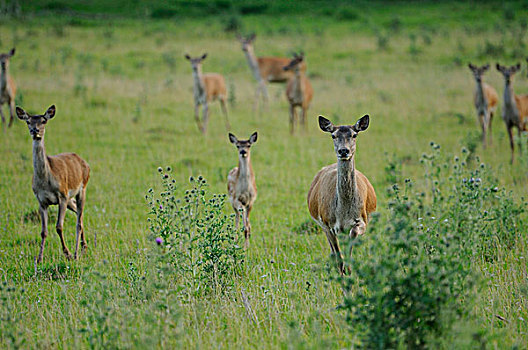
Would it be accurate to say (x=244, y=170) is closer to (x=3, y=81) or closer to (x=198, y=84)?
(x=198, y=84)

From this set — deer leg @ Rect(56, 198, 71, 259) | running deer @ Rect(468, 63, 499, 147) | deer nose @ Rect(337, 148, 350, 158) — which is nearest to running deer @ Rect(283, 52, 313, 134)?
running deer @ Rect(468, 63, 499, 147)

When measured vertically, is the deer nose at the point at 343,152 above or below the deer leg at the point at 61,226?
above

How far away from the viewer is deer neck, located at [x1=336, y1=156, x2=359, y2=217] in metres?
6.16

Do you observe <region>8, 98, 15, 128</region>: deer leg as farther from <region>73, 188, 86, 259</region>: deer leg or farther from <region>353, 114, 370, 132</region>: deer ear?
<region>353, 114, 370, 132</region>: deer ear

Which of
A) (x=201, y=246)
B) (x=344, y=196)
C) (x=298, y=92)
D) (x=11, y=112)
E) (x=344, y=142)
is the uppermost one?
(x=298, y=92)

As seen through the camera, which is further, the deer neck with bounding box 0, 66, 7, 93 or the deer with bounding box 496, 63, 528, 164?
the deer neck with bounding box 0, 66, 7, 93

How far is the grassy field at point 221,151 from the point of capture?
16.9ft

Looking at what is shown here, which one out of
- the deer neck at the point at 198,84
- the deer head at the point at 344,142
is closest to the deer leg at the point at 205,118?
the deer neck at the point at 198,84

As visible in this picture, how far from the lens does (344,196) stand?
20.4ft

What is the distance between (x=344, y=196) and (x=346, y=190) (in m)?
0.07

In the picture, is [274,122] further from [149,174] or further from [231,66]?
[231,66]

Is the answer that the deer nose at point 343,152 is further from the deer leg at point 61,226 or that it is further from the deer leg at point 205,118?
the deer leg at point 205,118

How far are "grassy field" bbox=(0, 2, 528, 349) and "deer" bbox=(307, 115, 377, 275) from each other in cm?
64

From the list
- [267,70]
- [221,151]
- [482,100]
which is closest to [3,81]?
[221,151]
